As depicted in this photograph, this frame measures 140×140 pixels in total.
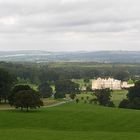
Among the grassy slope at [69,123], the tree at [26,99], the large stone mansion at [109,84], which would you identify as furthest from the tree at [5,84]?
the large stone mansion at [109,84]

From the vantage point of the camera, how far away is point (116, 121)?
2327 inches

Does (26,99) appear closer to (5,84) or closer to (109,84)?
(5,84)

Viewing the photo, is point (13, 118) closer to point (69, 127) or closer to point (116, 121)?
point (69, 127)

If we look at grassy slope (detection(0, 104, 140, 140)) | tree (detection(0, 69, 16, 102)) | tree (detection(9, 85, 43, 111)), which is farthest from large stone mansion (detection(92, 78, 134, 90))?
grassy slope (detection(0, 104, 140, 140))

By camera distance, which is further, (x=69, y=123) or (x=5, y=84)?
(x=5, y=84)

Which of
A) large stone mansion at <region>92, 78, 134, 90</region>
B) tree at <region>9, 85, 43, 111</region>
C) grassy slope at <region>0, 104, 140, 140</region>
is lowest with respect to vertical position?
large stone mansion at <region>92, 78, 134, 90</region>

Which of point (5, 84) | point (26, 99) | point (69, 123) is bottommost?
point (69, 123)

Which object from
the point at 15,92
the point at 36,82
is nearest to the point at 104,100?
the point at 15,92

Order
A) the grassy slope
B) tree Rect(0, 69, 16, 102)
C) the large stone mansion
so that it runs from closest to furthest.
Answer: the grassy slope < tree Rect(0, 69, 16, 102) < the large stone mansion

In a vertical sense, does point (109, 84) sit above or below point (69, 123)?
below

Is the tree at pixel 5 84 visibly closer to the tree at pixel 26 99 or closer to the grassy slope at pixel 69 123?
the tree at pixel 26 99

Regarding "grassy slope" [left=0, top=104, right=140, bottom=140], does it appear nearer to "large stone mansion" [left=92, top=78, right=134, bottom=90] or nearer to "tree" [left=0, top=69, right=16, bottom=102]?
"tree" [left=0, top=69, right=16, bottom=102]

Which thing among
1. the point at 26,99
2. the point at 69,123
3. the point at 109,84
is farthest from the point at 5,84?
the point at 109,84

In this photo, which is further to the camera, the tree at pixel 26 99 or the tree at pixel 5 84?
the tree at pixel 5 84
